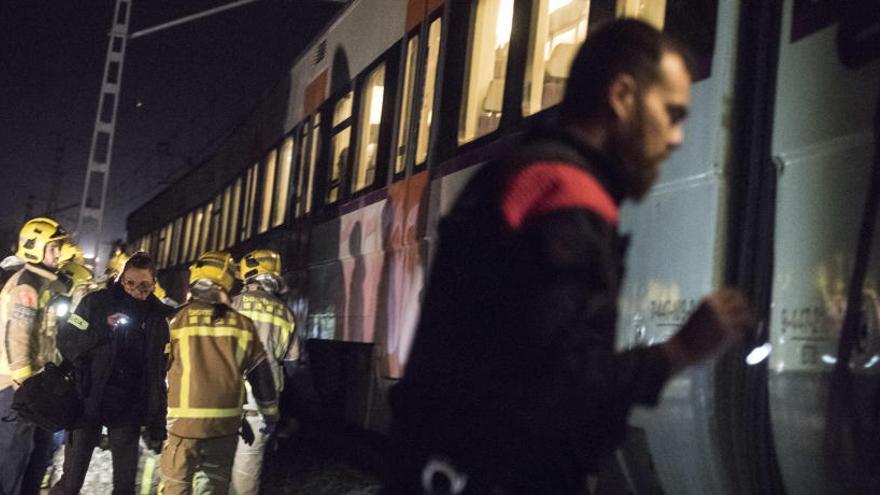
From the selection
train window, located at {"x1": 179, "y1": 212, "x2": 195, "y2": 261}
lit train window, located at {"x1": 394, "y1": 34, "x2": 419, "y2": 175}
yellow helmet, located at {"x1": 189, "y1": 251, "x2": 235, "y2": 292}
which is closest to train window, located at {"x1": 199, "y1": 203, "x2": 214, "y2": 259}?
train window, located at {"x1": 179, "y1": 212, "x2": 195, "y2": 261}

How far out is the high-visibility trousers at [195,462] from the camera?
5266 millimetres

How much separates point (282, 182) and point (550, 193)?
9.19 m

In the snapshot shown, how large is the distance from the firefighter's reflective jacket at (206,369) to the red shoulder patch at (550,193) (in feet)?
13.0

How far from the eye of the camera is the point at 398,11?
7219 mm

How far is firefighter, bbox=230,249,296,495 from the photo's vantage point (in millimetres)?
6254

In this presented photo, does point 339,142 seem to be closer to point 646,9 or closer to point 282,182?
point 282,182

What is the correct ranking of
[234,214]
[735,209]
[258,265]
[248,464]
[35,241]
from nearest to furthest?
[735,209], [35,241], [248,464], [258,265], [234,214]

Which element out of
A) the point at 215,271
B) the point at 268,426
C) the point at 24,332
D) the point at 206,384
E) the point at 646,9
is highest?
the point at 646,9

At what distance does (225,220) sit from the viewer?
13.8 meters

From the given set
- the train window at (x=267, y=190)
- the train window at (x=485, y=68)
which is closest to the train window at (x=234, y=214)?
the train window at (x=267, y=190)

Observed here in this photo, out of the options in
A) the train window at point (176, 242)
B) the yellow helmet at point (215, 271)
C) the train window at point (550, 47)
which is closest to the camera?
the train window at point (550, 47)

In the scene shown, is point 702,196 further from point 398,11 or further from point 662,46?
point 398,11

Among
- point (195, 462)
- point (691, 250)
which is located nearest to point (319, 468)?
point (195, 462)

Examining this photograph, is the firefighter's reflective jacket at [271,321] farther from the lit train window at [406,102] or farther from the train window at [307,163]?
the train window at [307,163]
